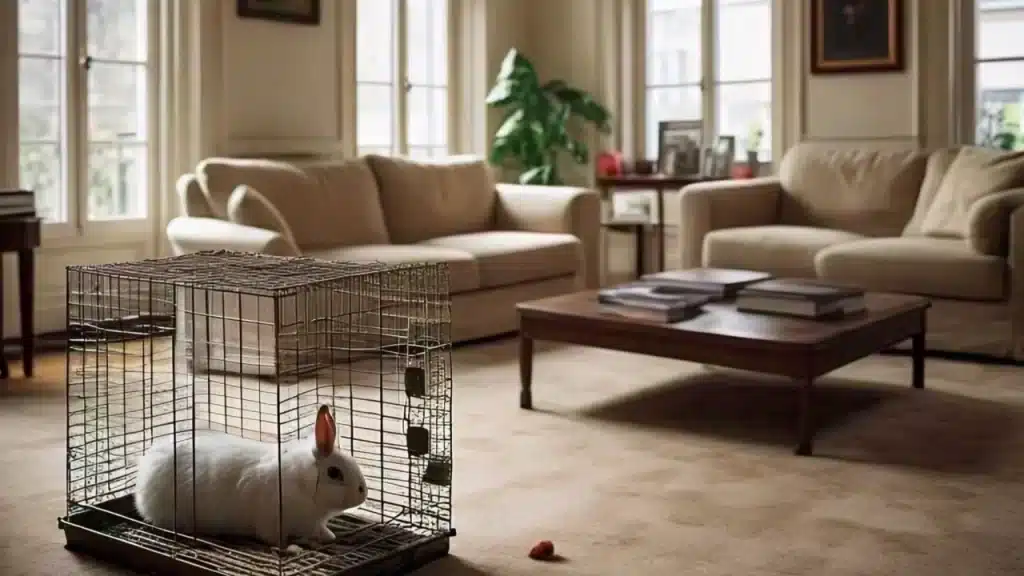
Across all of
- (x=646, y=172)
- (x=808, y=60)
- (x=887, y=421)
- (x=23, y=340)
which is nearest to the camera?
(x=887, y=421)

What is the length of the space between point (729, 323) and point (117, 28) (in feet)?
10.5

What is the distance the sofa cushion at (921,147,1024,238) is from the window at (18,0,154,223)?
139 inches

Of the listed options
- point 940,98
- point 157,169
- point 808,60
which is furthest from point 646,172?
point 157,169

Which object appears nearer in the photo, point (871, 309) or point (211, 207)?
point (871, 309)

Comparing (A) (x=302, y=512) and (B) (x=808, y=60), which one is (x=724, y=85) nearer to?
(B) (x=808, y=60)

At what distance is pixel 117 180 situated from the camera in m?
5.63

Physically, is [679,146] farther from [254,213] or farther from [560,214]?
[254,213]

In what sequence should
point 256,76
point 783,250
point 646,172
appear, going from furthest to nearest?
point 646,172
point 256,76
point 783,250

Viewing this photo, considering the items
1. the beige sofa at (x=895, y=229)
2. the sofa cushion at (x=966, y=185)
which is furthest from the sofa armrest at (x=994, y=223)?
the sofa cushion at (x=966, y=185)

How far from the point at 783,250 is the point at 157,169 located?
2.85 m

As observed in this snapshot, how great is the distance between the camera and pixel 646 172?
23.4 ft

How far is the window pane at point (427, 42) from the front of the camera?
6.97 m

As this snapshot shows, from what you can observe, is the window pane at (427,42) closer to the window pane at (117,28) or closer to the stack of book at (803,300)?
the window pane at (117,28)

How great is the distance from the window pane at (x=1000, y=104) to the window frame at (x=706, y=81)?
3.37ft
